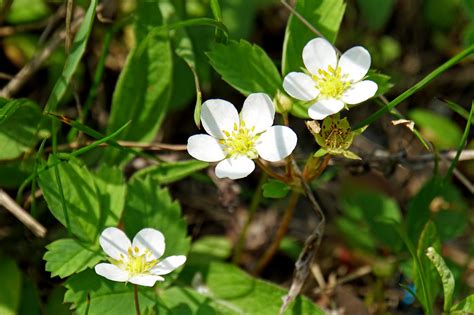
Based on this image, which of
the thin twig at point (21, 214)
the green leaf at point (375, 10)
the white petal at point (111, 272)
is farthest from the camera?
the green leaf at point (375, 10)

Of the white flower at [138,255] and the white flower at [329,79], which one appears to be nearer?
the white flower at [138,255]

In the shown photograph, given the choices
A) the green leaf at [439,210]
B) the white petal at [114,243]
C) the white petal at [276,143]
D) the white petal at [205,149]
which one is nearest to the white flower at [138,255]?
the white petal at [114,243]

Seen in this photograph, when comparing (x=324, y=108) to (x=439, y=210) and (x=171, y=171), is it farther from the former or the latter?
(x=439, y=210)

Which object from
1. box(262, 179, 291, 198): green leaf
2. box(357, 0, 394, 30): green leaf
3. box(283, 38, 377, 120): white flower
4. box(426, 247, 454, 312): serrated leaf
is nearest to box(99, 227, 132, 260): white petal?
box(262, 179, 291, 198): green leaf

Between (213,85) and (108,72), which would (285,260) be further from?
(108,72)

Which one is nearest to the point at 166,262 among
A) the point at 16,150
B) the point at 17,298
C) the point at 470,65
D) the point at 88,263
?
the point at 88,263

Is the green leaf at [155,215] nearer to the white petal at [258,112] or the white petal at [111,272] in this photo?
the white petal at [111,272]

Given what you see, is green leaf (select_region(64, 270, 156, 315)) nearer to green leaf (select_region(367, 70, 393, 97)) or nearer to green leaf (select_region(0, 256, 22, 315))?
green leaf (select_region(0, 256, 22, 315))
